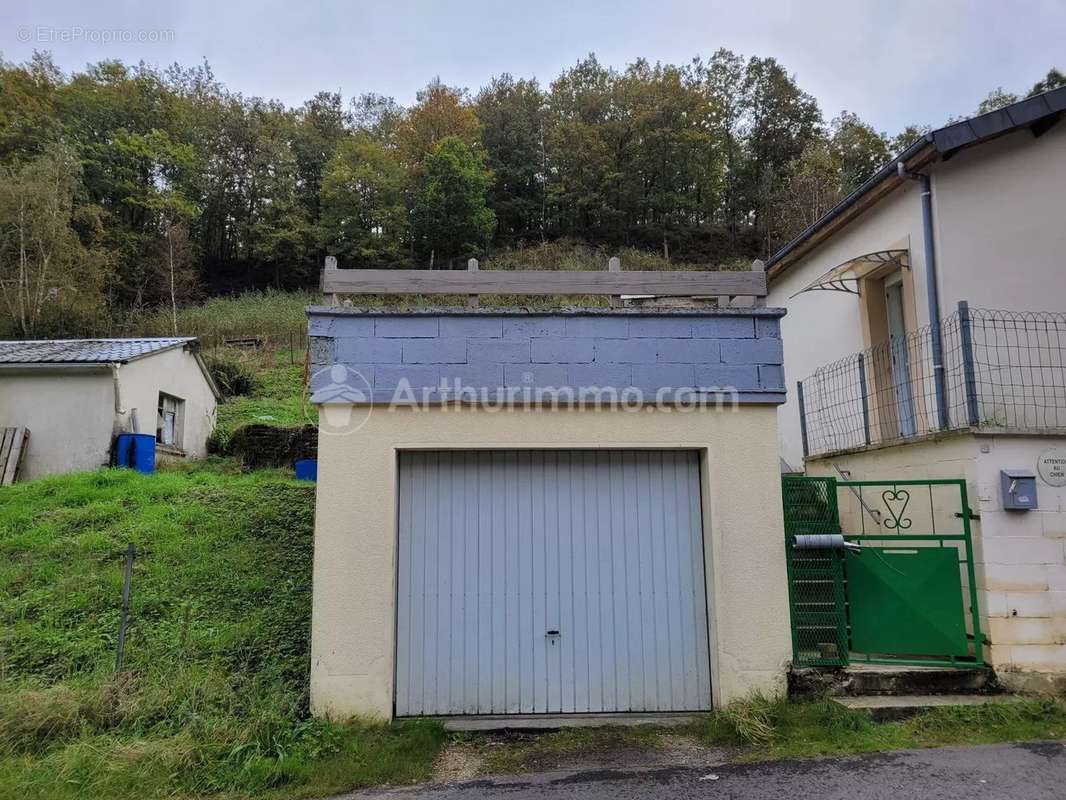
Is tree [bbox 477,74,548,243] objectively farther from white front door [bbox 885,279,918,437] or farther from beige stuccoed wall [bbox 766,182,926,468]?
white front door [bbox 885,279,918,437]

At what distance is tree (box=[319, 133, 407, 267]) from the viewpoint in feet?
96.5

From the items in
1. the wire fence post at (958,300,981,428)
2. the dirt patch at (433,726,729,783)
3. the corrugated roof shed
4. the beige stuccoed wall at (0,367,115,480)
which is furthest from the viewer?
the corrugated roof shed

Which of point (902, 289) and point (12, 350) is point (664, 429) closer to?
point (902, 289)

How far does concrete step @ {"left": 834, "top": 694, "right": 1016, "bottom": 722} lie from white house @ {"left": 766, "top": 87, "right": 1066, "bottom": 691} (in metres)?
0.33

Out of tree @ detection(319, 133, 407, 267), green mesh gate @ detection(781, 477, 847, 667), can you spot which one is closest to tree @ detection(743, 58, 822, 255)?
tree @ detection(319, 133, 407, 267)

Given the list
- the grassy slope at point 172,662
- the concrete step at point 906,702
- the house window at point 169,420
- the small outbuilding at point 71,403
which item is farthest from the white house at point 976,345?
the house window at point 169,420

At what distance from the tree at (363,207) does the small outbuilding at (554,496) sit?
2576cm

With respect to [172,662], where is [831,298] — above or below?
above

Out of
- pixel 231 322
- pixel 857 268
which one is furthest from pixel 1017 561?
pixel 231 322

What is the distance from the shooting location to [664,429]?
492 cm

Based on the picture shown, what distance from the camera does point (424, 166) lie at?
30.3 m

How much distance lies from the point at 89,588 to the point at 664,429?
18.7ft

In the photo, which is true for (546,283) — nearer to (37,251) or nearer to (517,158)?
(37,251)

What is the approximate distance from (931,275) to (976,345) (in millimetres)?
908
